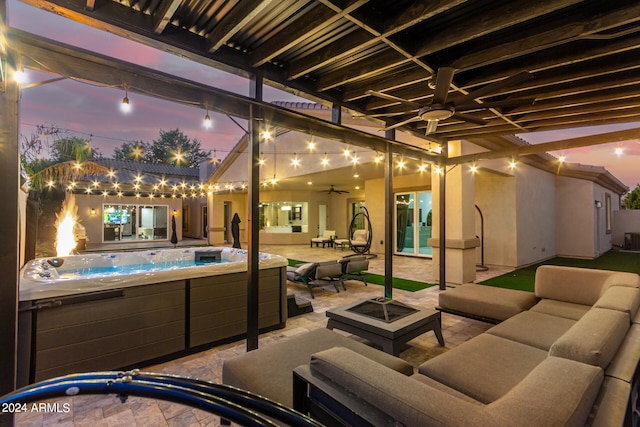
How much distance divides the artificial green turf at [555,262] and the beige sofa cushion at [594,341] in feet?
15.5

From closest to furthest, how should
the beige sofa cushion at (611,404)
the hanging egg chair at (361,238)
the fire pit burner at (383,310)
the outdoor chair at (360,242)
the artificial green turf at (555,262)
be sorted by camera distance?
the beige sofa cushion at (611,404)
the fire pit burner at (383,310)
the artificial green turf at (555,262)
the hanging egg chair at (361,238)
the outdoor chair at (360,242)

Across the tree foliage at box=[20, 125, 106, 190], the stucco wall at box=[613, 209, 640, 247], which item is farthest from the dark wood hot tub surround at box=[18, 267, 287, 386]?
the stucco wall at box=[613, 209, 640, 247]

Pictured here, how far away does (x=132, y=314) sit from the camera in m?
2.90

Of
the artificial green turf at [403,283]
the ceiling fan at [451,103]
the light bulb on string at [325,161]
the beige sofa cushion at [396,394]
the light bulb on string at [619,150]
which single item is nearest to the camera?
the beige sofa cushion at [396,394]

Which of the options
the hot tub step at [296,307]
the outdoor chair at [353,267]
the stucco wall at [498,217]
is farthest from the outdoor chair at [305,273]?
the stucco wall at [498,217]

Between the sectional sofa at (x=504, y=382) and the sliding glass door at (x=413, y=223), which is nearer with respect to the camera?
the sectional sofa at (x=504, y=382)

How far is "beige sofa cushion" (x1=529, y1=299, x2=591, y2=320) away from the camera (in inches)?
116

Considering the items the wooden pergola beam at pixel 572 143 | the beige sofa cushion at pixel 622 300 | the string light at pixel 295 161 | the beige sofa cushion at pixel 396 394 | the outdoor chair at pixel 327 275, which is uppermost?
the string light at pixel 295 161

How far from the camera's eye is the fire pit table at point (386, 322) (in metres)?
2.77

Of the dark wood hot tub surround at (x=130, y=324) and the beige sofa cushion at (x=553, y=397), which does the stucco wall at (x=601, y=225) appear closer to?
the beige sofa cushion at (x=553, y=397)

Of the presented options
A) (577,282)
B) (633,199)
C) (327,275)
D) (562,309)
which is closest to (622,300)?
(562,309)

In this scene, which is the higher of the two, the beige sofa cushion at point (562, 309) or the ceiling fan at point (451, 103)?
the ceiling fan at point (451, 103)

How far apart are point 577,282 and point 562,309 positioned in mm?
513

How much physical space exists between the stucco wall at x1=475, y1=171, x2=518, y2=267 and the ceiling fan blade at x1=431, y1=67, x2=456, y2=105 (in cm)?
612
